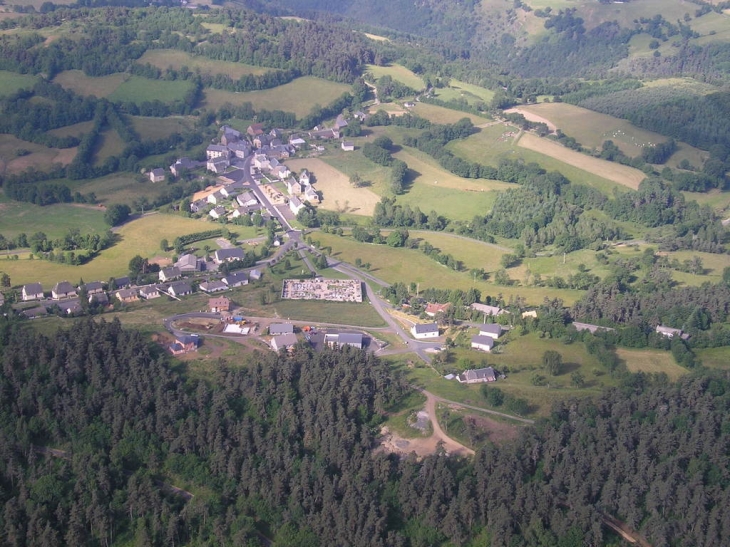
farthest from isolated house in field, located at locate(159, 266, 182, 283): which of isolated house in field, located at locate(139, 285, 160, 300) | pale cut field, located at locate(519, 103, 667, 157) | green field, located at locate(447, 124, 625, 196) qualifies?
pale cut field, located at locate(519, 103, 667, 157)

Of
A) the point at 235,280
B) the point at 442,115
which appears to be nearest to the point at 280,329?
the point at 235,280

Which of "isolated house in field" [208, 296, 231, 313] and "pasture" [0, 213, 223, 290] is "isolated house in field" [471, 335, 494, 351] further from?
"pasture" [0, 213, 223, 290]

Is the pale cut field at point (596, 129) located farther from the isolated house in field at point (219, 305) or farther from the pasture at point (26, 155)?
the pasture at point (26, 155)

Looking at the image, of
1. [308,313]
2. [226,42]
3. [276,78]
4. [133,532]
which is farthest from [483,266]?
[226,42]

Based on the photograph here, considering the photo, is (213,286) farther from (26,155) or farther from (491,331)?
(26,155)

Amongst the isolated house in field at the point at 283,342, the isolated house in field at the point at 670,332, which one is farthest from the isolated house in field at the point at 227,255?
the isolated house in field at the point at 670,332
